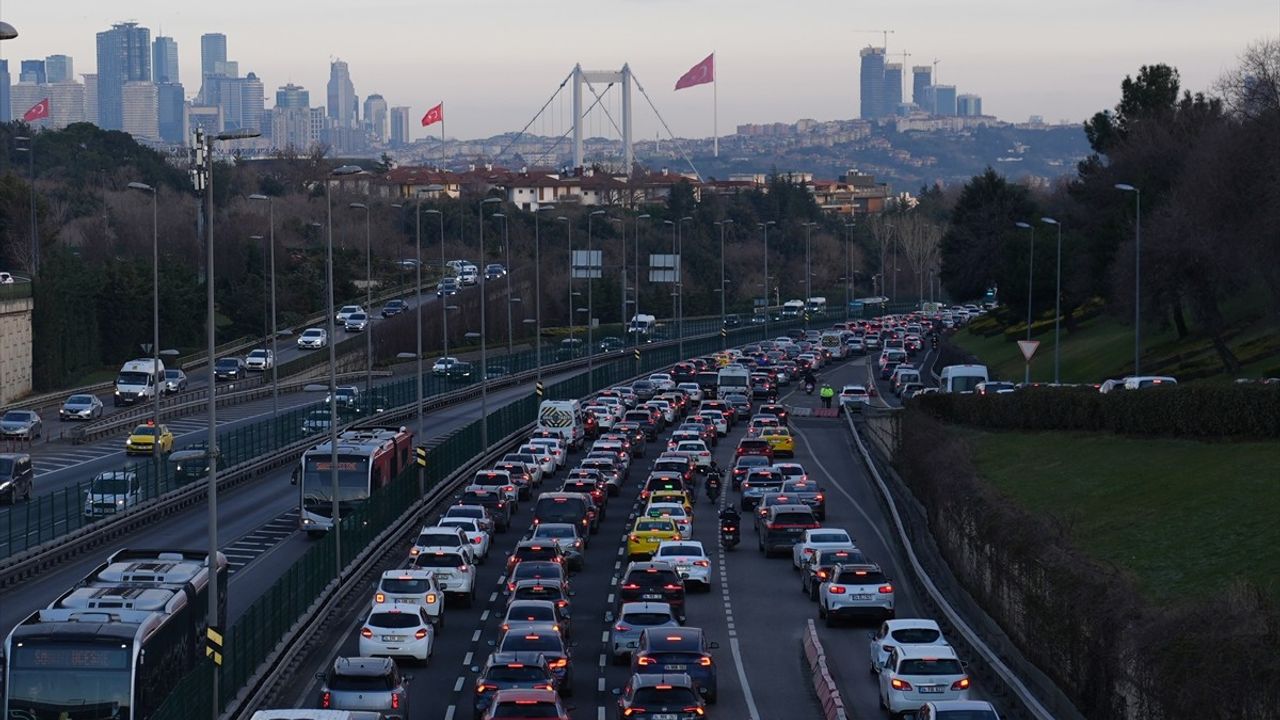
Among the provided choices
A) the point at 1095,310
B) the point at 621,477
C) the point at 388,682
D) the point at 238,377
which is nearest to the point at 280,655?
the point at 388,682

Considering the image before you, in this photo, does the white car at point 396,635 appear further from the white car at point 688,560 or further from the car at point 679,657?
the white car at point 688,560

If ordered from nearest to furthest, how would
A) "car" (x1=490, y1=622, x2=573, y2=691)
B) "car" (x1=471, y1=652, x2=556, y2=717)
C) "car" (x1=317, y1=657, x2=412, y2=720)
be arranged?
"car" (x1=317, y1=657, x2=412, y2=720) < "car" (x1=471, y1=652, x2=556, y2=717) < "car" (x1=490, y1=622, x2=573, y2=691)

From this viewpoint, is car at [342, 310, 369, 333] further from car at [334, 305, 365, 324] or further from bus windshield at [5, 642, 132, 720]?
bus windshield at [5, 642, 132, 720]

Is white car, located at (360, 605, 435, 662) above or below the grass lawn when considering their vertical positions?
below

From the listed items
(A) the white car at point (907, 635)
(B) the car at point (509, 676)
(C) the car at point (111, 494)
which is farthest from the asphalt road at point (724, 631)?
(C) the car at point (111, 494)

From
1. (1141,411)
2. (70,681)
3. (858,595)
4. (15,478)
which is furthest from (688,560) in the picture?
(15,478)

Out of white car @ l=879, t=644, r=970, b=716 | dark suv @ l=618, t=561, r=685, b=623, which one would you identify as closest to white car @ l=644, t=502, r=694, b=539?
dark suv @ l=618, t=561, r=685, b=623
